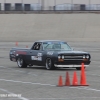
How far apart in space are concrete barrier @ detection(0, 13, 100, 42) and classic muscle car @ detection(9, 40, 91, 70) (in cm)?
4652

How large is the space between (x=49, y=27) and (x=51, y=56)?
53.5 meters

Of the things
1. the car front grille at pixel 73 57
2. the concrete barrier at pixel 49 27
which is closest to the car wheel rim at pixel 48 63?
the car front grille at pixel 73 57

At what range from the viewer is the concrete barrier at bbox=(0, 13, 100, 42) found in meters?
73.8

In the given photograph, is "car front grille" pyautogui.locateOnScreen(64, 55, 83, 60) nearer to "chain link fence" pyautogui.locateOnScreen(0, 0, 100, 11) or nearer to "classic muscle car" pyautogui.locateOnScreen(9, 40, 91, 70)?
"classic muscle car" pyautogui.locateOnScreen(9, 40, 91, 70)

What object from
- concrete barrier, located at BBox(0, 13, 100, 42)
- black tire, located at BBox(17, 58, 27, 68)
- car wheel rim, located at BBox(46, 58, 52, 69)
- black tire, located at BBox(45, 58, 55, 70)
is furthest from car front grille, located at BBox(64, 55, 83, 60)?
concrete barrier, located at BBox(0, 13, 100, 42)

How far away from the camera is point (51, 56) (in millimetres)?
23547

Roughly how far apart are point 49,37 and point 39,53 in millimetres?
49353

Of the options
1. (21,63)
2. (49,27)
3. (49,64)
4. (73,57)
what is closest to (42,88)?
(73,57)

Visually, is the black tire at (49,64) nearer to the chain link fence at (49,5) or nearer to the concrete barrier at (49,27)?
the concrete barrier at (49,27)

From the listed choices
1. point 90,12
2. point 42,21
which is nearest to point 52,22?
point 42,21

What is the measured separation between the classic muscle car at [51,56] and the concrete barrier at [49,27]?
46.5m

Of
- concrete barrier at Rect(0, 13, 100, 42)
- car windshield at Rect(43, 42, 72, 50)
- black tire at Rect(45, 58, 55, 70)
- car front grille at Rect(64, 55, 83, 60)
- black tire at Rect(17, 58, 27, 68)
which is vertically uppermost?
car windshield at Rect(43, 42, 72, 50)

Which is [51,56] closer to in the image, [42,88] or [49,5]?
[42,88]

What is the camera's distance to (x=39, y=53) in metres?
24.4
